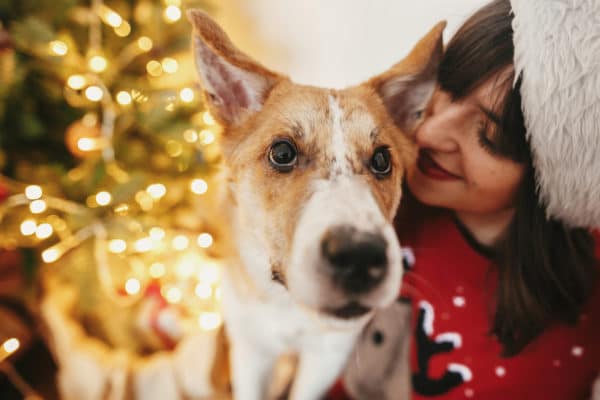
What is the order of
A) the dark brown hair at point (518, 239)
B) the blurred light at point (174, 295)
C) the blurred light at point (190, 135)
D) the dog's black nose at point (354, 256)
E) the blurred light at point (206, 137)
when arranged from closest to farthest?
the dog's black nose at point (354, 256), the dark brown hair at point (518, 239), the blurred light at point (206, 137), the blurred light at point (190, 135), the blurred light at point (174, 295)

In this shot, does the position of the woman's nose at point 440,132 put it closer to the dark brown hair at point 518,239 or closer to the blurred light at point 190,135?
the dark brown hair at point 518,239

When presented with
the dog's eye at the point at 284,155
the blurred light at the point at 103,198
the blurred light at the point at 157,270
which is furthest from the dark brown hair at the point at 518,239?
the blurred light at the point at 157,270

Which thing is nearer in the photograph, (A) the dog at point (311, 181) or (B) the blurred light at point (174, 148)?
(A) the dog at point (311, 181)

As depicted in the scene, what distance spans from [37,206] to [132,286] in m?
0.41

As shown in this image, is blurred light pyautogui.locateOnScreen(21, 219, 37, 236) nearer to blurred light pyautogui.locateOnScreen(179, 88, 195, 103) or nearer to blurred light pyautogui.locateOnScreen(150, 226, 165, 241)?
blurred light pyautogui.locateOnScreen(150, 226, 165, 241)

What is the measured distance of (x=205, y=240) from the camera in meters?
1.33

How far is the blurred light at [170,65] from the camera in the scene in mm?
1280

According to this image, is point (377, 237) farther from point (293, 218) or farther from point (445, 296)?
point (445, 296)

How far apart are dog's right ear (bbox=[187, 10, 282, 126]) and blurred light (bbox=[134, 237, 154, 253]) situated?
0.65 metres

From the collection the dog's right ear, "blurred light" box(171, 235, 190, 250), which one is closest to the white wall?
the dog's right ear

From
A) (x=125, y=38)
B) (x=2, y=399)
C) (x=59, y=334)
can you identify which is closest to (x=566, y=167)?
(x=125, y=38)

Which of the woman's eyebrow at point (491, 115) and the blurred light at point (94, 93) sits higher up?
the blurred light at point (94, 93)

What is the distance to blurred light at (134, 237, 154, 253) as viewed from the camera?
4.61ft

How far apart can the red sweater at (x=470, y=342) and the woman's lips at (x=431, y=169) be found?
210 mm
